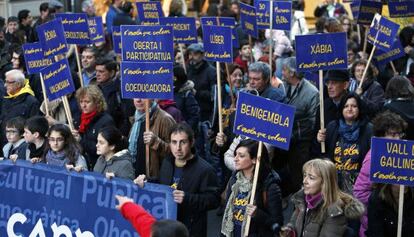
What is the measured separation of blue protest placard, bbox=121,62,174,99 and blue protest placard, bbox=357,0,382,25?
524 centimetres

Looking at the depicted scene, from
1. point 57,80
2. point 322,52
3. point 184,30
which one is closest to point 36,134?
point 57,80

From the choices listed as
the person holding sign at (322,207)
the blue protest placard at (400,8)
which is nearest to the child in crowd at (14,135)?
the person holding sign at (322,207)

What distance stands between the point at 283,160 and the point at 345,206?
3044 mm

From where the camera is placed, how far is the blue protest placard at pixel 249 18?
1370cm

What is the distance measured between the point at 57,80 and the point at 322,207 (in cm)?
403

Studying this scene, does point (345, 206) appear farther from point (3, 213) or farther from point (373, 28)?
point (373, 28)

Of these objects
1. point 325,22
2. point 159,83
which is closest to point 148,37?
point 159,83

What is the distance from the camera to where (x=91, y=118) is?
9.91 meters

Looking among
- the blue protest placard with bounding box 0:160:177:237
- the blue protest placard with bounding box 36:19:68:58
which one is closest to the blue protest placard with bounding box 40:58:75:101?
the blue protest placard with bounding box 36:19:68:58

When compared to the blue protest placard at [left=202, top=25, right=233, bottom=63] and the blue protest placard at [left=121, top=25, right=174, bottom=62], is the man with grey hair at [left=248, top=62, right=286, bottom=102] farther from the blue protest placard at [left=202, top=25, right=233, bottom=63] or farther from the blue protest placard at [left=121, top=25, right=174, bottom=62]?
the blue protest placard at [left=121, top=25, right=174, bottom=62]

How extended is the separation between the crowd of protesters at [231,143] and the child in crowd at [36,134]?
12mm

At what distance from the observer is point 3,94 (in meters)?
12.4

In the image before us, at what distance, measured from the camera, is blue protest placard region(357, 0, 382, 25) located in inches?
542

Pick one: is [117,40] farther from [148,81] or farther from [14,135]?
[148,81]
